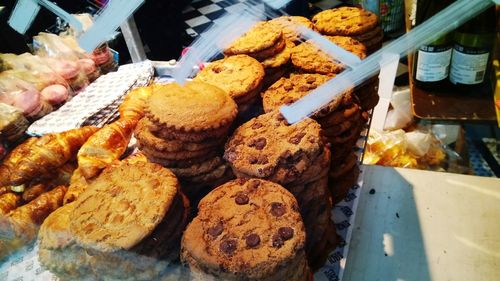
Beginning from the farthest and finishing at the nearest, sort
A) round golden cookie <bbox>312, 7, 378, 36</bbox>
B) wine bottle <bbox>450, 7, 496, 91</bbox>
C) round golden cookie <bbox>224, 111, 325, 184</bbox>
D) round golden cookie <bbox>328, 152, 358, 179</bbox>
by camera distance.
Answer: round golden cookie <bbox>312, 7, 378, 36</bbox> → round golden cookie <bbox>328, 152, 358, 179</bbox> → wine bottle <bbox>450, 7, 496, 91</bbox> → round golden cookie <bbox>224, 111, 325, 184</bbox>

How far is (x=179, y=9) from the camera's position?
80.4 inches

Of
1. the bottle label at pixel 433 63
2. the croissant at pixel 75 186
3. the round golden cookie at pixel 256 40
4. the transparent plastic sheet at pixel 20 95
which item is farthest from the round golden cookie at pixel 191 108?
the transparent plastic sheet at pixel 20 95

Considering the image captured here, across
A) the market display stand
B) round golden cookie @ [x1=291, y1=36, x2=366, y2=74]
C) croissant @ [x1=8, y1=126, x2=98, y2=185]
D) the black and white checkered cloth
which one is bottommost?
the market display stand

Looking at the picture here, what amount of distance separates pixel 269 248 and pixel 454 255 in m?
1.33

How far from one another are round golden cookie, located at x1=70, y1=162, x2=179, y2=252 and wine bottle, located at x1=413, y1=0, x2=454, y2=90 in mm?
1257

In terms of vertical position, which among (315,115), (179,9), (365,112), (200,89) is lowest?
(365,112)

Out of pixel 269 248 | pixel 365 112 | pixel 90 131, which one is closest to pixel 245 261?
pixel 269 248

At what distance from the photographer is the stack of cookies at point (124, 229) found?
3.68 feet

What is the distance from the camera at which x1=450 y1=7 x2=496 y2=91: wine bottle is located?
151 centimetres

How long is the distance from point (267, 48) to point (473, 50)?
3.03 feet

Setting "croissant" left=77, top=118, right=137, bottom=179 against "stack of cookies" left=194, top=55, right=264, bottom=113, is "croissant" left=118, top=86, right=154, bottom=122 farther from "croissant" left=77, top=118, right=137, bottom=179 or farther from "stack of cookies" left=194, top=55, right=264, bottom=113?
"stack of cookies" left=194, top=55, right=264, bottom=113

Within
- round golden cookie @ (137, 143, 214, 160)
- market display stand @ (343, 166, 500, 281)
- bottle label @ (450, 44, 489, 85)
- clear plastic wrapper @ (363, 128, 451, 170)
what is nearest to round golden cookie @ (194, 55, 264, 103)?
round golden cookie @ (137, 143, 214, 160)

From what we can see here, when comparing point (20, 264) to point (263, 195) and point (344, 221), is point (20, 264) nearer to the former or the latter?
point (263, 195)

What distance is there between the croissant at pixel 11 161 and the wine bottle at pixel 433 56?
207cm
